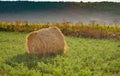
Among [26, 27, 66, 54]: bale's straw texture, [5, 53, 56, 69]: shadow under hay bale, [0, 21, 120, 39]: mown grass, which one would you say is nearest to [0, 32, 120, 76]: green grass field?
[5, 53, 56, 69]: shadow under hay bale

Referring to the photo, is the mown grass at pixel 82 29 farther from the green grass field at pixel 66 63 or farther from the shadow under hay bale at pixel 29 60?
the shadow under hay bale at pixel 29 60

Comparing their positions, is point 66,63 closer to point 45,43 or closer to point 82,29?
point 45,43

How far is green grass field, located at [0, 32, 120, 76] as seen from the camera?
9094mm

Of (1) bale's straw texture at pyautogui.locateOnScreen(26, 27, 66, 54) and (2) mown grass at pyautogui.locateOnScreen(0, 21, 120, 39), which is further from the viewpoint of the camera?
(2) mown grass at pyautogui.locateOnScreen(0, 21, 120, 39)

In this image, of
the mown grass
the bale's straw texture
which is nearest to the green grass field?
the bale's straw texture

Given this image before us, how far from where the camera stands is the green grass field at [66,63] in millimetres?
9094

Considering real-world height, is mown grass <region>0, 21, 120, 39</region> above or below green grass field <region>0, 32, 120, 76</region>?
below

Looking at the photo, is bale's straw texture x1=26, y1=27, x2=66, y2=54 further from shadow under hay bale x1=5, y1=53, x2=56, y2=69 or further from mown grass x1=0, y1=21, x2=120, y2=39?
mown grass x1=0, y1=21, x2=120, y2=39

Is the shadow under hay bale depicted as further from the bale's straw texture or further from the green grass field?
the bale's straw texture

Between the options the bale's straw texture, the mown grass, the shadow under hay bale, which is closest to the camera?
the shadow under hay bale

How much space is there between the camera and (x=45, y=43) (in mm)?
11836

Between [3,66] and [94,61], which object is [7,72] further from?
[94,61]

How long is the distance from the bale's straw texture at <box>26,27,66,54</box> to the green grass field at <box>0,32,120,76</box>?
12.5 inches

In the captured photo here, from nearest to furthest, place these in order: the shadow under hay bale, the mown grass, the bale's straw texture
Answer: the shadow under hay bale → the bale's straw texture → the mown grass
